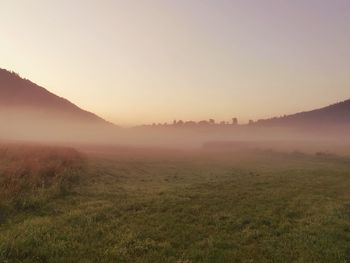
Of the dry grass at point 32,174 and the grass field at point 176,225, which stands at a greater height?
the dry grass at point 32,174

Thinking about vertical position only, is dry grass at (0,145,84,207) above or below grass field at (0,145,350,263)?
above

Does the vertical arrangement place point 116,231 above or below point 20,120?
below

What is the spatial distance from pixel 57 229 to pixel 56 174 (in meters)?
14.3

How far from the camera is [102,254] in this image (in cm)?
1493

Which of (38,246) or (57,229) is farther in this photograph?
(57,229)

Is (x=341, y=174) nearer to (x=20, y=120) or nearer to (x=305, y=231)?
(x=305, y=231)

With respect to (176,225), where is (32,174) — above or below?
above

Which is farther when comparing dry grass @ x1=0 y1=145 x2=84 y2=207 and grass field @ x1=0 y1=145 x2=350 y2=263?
dry grass @ x1=0 y1=145 x2=84 y2=207

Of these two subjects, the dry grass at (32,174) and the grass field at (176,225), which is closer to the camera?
the grass field at (176,225)

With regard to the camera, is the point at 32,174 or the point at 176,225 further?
the point at 32,174

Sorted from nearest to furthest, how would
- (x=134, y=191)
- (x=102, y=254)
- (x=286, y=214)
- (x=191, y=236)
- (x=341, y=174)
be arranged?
(x=102, y=254) < (x=191, y=236) < (x=286, y=214) < (x=134, y=191) < (x=341, y=174)

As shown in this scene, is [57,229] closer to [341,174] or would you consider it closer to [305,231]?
[305,231]

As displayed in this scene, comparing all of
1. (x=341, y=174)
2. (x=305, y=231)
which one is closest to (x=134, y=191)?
(x=305, y=231)

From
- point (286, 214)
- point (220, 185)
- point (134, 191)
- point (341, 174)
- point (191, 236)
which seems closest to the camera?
point (191, 236)
